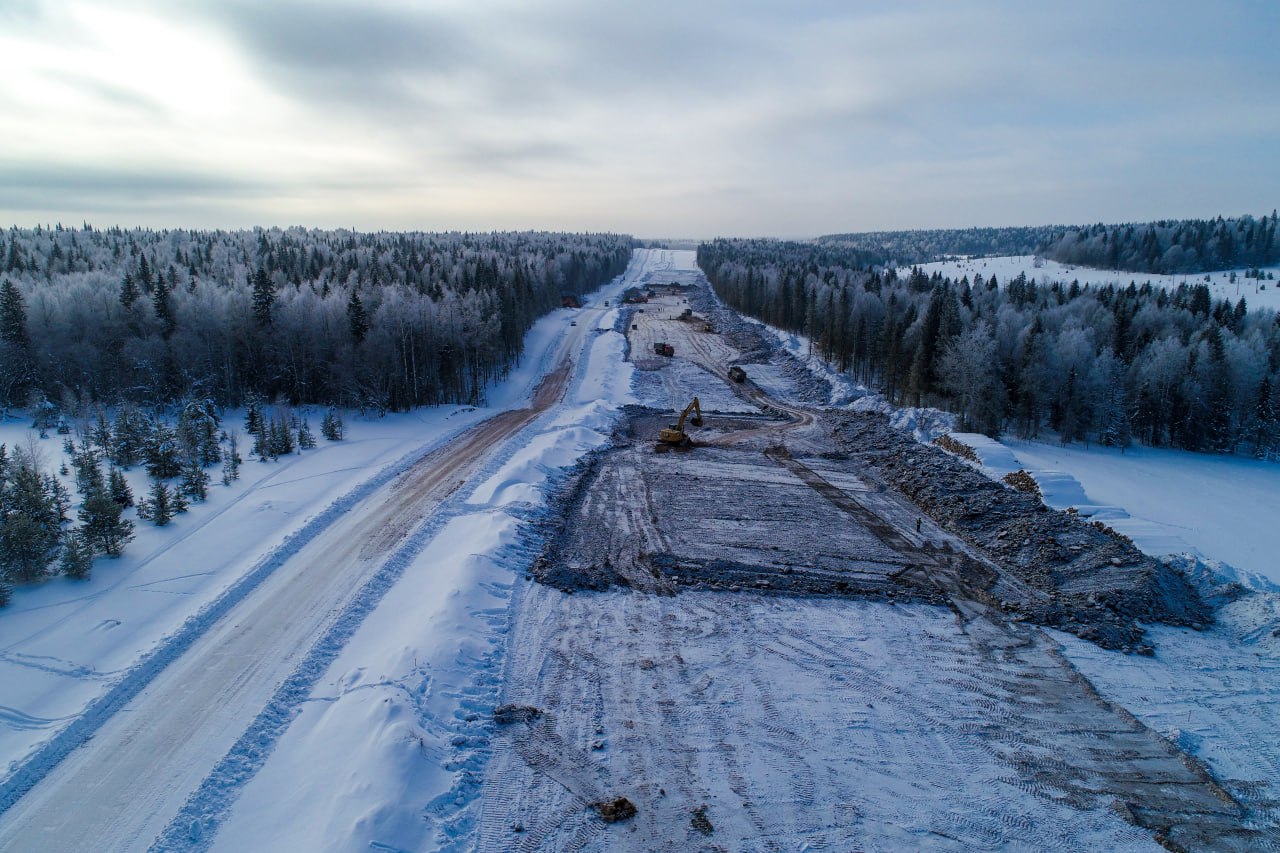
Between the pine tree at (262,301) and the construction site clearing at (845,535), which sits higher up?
the pine tree at (262,301)

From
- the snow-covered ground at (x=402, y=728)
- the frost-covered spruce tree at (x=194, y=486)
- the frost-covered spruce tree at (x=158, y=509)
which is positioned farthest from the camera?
the frost-covered spruce tree at (x=194, y=486)

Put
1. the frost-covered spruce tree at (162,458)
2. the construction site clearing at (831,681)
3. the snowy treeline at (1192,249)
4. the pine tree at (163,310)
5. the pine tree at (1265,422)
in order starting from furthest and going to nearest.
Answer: the snowy treeline at (1192,249) → the pine tree at (163,310) → the pine tree at (1265,422) → the frost-covered spruce tree at (162,458) → the construction site clearing at (831,681)

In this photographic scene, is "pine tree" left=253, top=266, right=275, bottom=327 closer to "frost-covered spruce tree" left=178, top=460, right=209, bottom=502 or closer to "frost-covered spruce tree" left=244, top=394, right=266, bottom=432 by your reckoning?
"frost-covered spruce tree" left=244, top=394, right=266, bottom=432

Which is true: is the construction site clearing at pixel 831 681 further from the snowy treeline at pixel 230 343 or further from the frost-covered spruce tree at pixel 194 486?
the snowy treeline at pixel 230 343

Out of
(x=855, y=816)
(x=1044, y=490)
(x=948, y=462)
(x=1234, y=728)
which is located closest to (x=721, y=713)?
(x=855, y=816)

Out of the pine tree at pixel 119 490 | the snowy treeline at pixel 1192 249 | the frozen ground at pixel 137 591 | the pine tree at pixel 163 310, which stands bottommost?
the frozen ground at pixel 137 591

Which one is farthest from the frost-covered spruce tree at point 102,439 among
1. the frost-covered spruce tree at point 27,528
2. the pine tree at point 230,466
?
the frost-covered spruce tree at point 27,528
